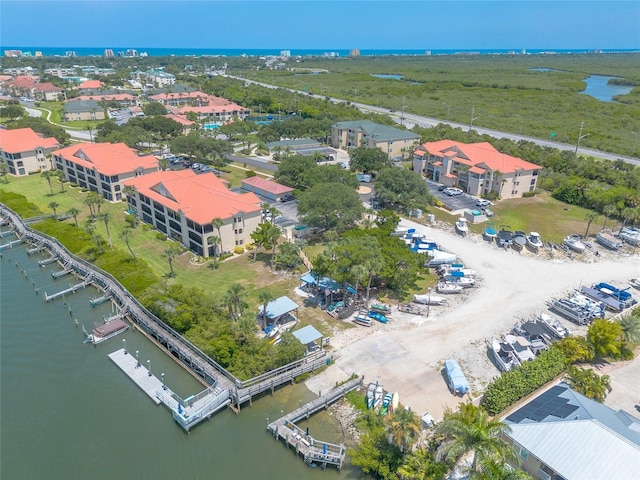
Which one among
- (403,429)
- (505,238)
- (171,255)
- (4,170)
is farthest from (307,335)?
(4,170)

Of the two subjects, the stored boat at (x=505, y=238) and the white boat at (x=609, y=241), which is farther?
the stored boat at (x=505, y=238)

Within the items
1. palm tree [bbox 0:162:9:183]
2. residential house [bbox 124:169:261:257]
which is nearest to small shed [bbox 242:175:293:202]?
residential house [bbox 124:169:261:257]

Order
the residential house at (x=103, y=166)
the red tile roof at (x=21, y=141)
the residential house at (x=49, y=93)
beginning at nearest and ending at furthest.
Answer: the residential house at (x=103, y=166) → the red tile roof at (x=21, y=141) → the residential house at (x=49, y=93)

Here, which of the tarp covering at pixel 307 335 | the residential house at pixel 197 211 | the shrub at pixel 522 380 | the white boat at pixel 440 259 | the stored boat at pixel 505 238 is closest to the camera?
the shrub at pixel 522 380

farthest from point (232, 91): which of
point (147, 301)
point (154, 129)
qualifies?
point (147, 301)

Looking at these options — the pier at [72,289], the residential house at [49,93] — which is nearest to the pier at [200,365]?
the pier at [72,289]

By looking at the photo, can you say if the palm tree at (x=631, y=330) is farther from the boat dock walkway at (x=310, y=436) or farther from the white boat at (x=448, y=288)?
the boat dock walkway at (x=310, y=436)

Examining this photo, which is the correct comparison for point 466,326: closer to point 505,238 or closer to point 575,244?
point 505,238

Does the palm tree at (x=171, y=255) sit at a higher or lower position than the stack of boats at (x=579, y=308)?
higher

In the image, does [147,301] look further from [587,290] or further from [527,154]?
[527,154]
